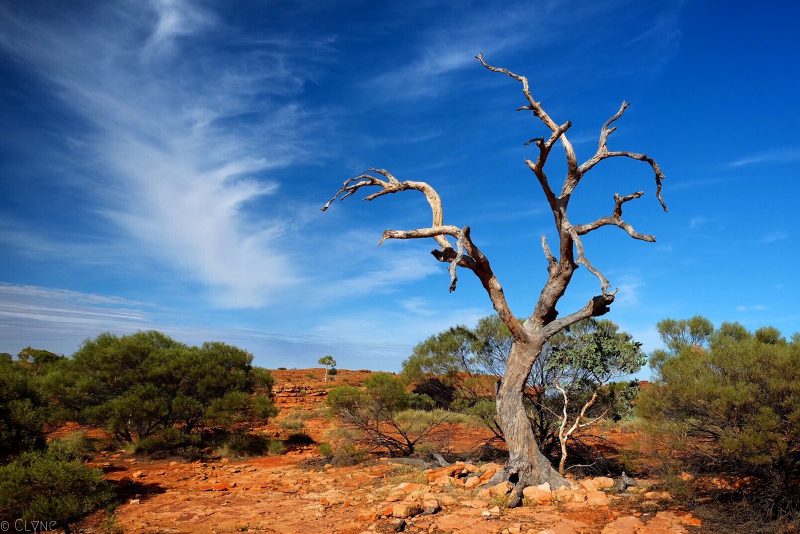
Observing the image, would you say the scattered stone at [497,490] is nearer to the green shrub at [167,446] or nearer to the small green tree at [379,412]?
the small green tree at [379,412]

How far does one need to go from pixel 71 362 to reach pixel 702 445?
68.2 feet

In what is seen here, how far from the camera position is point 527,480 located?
9539mm

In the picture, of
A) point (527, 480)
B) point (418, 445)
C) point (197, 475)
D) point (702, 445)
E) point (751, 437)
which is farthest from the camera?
point (418, 445)

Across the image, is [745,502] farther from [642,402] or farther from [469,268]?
[469,268]

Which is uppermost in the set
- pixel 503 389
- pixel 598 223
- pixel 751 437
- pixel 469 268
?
pixel 598 223

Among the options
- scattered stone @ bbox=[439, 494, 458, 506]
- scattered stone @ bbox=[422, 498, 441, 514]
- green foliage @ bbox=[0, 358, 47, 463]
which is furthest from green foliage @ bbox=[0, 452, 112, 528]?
scattered stone @ bbox=[439, 494, 458, 506]

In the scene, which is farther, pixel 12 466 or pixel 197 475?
pixel 197 475

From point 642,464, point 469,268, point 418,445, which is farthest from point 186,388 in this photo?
point 642,464

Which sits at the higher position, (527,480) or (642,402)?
(642,402)

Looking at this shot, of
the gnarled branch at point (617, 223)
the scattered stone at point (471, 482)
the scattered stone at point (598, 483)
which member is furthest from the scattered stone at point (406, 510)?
the gnarled branch at point (617, 223)

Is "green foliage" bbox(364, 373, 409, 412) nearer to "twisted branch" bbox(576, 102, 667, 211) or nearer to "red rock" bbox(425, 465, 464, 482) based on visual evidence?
"red rock" bbox(425, 465, 464, 482)

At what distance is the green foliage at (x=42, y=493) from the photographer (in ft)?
22.6

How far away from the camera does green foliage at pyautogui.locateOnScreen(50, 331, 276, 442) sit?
52.9ft

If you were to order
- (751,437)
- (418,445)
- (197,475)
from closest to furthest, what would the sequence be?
(751,437) < (197,475) < (418,445)
